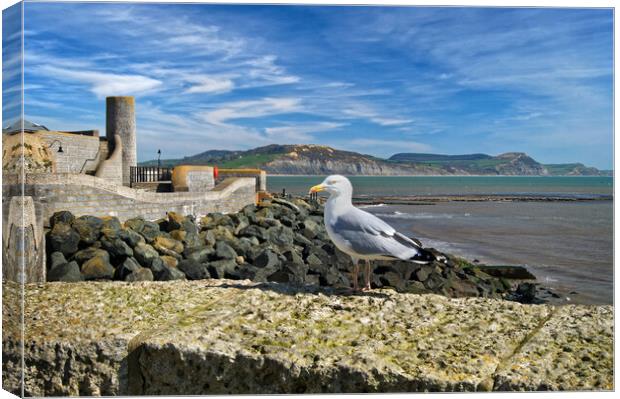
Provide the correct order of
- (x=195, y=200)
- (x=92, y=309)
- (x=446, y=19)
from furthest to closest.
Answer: (x=195, y=200)
(x=446, y=19)
(x=92, y=309)

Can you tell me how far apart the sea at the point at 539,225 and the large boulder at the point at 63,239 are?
2.39 metres

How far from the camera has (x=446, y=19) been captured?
5.28 metres

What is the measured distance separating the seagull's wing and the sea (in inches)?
31.1

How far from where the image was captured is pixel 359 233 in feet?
15.4

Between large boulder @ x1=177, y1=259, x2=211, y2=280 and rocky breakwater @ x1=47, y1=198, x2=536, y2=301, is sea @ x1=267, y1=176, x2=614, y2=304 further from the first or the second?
large boulder @ x1=177, y1=259, x2=211, y2=280

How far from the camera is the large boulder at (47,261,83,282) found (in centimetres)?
638

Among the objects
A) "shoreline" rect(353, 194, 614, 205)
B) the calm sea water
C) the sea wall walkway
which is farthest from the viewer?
"shoreline" rect(353, 194, 614, 205)

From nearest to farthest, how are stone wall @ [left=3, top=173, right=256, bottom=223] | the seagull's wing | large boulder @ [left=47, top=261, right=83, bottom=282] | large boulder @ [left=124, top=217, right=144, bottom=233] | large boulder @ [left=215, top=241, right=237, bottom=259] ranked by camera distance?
the seagull's wing
large boulder @ [left=47, top=261, right=83, bottom=282]
stone wall @ [left=3, top=173, right=256, bottom=223]
large boulder @ [left=215, top=241, right=237, bottom=259]
large boulder @ [left=124, top=217, right=144, bottom=233]

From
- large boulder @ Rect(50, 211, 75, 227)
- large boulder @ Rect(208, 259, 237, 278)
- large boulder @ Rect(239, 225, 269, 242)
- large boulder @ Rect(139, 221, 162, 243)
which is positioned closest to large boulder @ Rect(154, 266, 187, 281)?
large boulder @ Rect(208, 259, 237, 278)

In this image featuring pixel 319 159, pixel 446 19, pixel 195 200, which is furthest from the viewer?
pixel 195 200

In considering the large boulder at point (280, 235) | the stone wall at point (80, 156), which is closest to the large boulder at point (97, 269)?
the large boulder at point (280, 235)

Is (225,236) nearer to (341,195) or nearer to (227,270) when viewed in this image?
(227,270)

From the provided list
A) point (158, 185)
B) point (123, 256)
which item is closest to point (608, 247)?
point (123, 256)

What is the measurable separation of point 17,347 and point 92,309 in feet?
1.78
